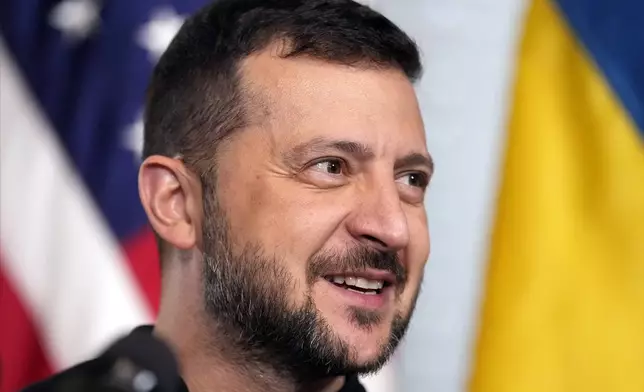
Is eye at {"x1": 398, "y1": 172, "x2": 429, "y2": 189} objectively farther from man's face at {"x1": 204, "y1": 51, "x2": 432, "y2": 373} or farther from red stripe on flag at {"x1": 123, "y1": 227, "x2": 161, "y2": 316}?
red stripe on flag at {"x1": 123, "y1": 227, "x2": 161, "y2": 316}

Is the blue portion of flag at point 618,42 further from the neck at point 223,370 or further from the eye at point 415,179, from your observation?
the neck at point 223,370

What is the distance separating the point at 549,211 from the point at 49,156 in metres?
0.70

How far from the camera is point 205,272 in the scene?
0.92 meters

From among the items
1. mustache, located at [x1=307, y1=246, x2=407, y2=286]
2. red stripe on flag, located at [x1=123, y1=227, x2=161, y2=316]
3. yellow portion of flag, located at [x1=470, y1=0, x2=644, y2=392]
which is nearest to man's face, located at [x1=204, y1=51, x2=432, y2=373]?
mustache, located at [x1=307, y1=246, x2=407, y2=286]

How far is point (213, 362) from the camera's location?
0.91 meters

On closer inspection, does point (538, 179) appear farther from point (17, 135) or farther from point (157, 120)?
point (17, 135)

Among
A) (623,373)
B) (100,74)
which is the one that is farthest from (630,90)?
(100,74)

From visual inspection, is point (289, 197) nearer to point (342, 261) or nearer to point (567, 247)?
point (342, 261)

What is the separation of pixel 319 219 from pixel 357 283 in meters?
0.07

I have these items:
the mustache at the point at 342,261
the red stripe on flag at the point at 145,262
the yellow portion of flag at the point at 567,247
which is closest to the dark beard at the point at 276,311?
the mustache at the point at 342,261

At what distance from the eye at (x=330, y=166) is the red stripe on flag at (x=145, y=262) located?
0.49m

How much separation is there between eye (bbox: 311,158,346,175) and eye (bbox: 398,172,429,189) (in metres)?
0.07

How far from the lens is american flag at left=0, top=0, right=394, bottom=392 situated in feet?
4.15

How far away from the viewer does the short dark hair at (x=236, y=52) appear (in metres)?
0.92
